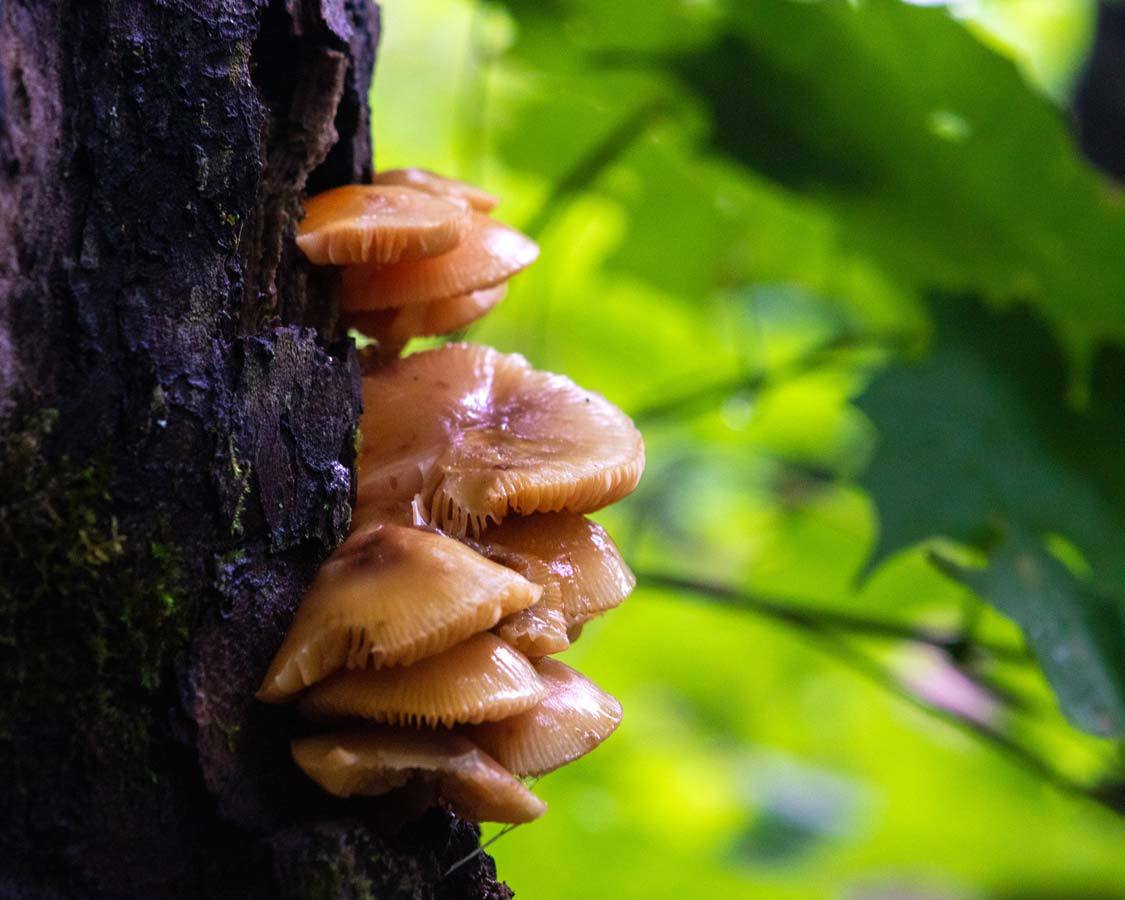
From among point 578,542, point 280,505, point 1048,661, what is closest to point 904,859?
point 1048,661

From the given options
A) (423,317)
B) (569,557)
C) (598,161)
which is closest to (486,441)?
(569,557)

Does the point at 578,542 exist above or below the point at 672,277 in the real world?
above

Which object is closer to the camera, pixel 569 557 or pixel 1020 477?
pixel 569 557

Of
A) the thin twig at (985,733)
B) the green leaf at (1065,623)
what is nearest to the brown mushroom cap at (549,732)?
the green leaf at (1065,623)

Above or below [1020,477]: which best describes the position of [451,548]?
above

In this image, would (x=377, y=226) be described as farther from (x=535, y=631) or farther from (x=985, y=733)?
(x=985, y=733)

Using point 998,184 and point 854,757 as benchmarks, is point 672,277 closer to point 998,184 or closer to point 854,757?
point 998,184
